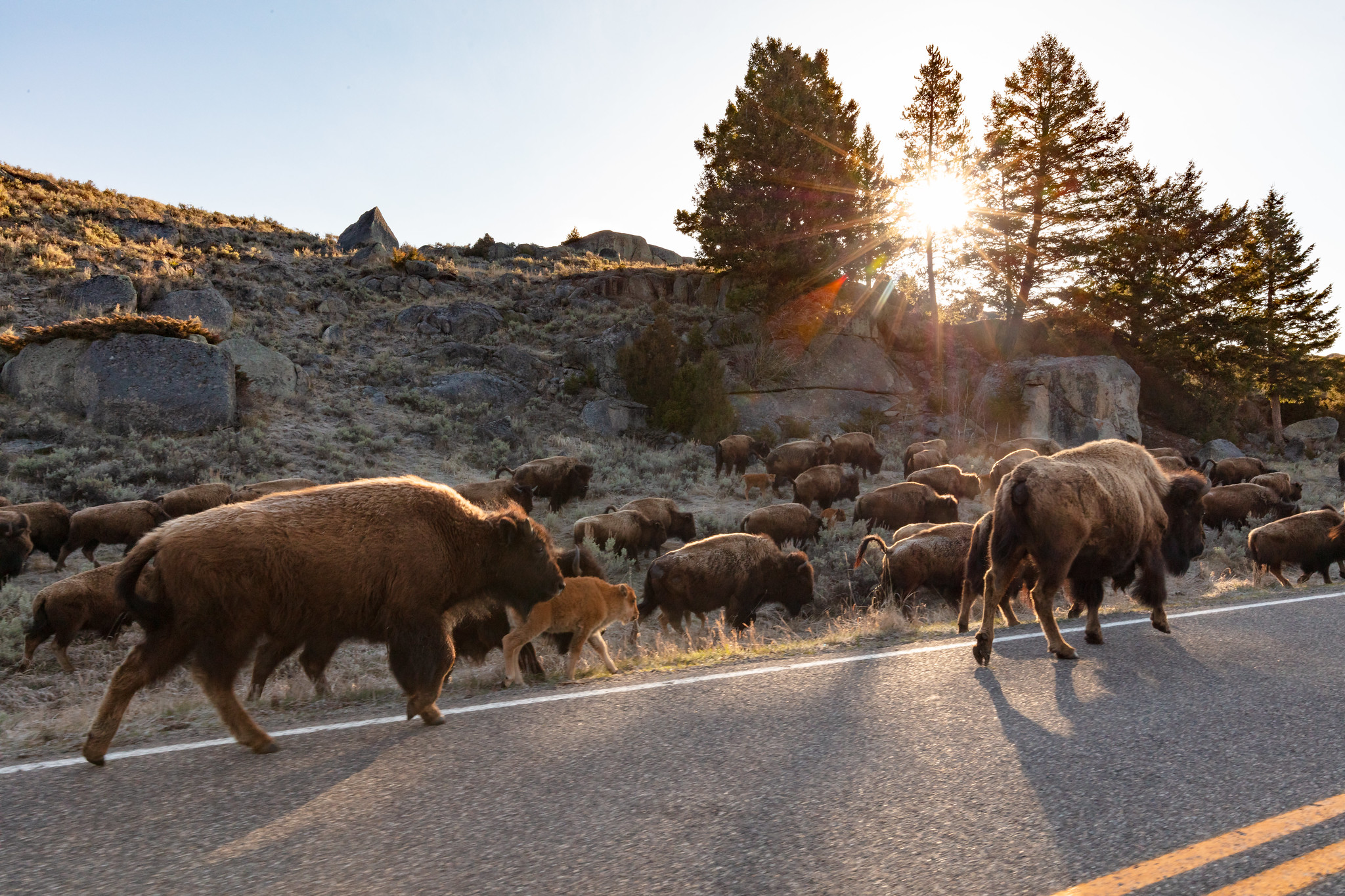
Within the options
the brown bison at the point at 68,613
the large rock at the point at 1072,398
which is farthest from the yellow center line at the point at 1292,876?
the large rock at the point at 1072,398

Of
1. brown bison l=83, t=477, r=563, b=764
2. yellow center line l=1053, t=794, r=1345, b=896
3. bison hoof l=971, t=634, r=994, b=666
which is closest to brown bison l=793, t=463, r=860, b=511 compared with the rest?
bison hoof l=971, t=634, r=994, b=666

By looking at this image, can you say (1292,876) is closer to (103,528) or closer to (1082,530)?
(1082,530)

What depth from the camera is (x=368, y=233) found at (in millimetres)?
52469

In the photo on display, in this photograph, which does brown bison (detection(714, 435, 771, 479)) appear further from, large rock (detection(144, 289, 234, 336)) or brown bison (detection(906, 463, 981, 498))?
large rock (detection(144, 289, 234, 336))

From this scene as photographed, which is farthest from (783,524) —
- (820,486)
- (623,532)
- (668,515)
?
(820,486)

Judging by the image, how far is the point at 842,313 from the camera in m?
35.5

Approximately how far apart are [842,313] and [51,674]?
105 feet

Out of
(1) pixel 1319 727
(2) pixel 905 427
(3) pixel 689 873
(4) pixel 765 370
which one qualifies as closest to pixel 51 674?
(3) pixel 689 873

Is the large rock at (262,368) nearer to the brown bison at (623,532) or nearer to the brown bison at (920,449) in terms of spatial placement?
the brown bison at (623,532)

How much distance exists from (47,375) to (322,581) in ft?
74.4

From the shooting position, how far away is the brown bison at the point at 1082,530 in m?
5.67

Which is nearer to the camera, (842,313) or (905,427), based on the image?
(905,427)

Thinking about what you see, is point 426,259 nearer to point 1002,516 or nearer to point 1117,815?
point 1002,516

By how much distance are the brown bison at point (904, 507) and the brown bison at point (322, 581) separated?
12.6 meters
